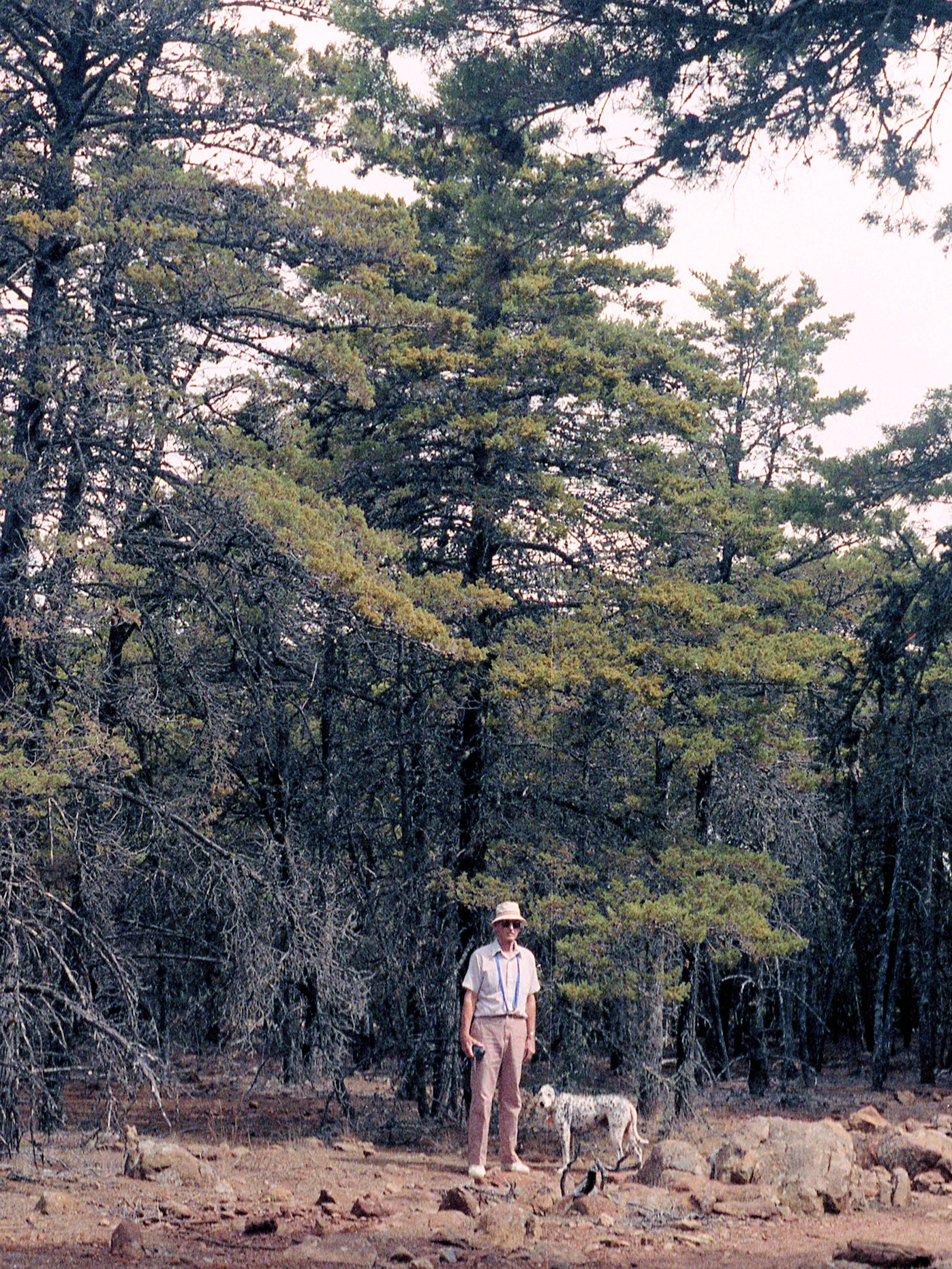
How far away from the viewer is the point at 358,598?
32.6 feet

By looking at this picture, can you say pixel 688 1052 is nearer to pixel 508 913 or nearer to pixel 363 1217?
pixel 508 913

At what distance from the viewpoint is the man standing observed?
8852mm

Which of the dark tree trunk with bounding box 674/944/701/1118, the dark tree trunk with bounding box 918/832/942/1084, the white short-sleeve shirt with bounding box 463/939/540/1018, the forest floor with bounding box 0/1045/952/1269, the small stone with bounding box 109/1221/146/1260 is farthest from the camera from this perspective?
the dark tree trunk with bounding box 918/832/942/1084

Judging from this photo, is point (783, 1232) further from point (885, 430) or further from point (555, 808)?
point (885, 430)

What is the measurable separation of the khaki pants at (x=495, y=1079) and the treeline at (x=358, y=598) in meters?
1.80

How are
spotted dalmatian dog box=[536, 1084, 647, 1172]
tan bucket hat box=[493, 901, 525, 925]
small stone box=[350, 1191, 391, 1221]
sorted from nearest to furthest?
small stone box=[350, 1191, 391, 1221] → tan bucket hat box=[493, 901, 525, 925] → spotted dalmatian dog box=[536, 1084, 647, 1172]

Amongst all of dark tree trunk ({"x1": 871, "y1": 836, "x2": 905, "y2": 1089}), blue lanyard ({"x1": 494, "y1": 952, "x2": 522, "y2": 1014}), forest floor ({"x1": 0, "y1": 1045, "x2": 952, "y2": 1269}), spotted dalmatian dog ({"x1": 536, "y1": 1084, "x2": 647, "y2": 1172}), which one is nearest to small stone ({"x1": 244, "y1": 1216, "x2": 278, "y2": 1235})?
forest floor ({"x1": 0, "y1": 1045, "x2": 952, "y2": 1269})

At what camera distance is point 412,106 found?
46.5ft

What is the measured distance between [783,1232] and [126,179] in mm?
8694

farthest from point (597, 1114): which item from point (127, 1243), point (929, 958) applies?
point (929, 958)

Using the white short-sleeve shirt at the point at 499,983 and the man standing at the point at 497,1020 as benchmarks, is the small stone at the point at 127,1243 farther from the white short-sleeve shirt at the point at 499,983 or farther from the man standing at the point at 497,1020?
the white short-sleeve shirt at the point at 499,983

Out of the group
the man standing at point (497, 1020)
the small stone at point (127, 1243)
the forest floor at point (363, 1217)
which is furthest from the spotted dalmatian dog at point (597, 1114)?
the small stone at point (127, 1243)

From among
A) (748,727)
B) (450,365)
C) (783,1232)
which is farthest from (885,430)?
(783,1232)

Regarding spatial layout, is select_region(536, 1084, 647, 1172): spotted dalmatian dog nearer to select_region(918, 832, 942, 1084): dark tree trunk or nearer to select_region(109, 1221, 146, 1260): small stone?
select_region(109, 1221, 146, 1260): small stone
